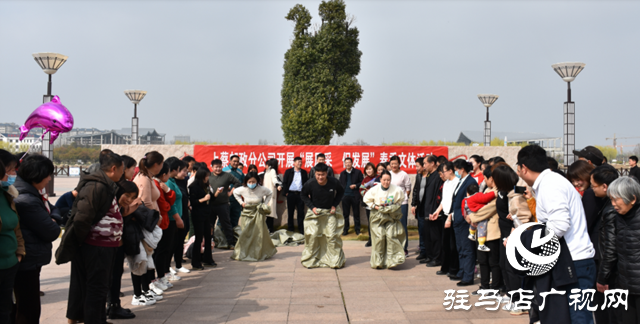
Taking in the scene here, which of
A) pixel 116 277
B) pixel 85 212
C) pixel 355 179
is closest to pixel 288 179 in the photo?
pixel 355 179

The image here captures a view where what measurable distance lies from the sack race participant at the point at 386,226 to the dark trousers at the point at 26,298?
16.0 ft

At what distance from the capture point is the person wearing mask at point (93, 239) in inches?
158

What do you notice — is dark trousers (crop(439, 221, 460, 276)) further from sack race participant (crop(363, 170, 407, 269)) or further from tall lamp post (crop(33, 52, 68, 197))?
tall lamp post (crop(33, 52, 68, 197))

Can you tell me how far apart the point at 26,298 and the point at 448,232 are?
5.53 metres

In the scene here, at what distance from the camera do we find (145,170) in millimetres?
5375

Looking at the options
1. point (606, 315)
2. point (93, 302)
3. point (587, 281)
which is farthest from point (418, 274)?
point (93, 302)

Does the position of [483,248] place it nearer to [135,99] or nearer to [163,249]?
[163,249]

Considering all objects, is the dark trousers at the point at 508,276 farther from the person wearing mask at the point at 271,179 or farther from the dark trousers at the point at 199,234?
the person wearing mask at the point at 271,179

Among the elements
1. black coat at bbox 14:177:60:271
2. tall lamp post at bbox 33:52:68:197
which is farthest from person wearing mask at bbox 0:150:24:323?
tall lamp post at bbox 33:52:68:197

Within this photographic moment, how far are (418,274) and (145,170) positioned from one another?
4288 millimetres

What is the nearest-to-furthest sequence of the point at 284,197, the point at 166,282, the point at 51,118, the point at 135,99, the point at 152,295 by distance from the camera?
the point at 152,295 < the point at 166,282 < the point at 51,118 < the point at 284,197 < the point at 135,99

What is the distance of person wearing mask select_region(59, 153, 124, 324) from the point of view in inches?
158

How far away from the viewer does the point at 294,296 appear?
19.4 feet

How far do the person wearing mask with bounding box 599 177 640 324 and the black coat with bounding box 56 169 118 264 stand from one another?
4.18 m
